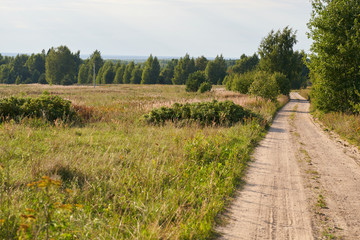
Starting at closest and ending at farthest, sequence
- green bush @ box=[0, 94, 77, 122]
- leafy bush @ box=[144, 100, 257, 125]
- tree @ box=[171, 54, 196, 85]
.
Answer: green bush @ box=[0, 94, 77, 122]
leafy bush @ box=[144, 100, 257, 125]
tree @ box=[171, 54, 196, 85]

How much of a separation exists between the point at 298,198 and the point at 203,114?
997 centimetres

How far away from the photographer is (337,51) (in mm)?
17938

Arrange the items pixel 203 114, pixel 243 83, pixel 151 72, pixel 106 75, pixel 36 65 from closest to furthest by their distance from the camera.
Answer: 1. pixel 203 114
2. pixel 243 83
3. pixel 151 72
4. pixel 106 75
5. pixel 36 65

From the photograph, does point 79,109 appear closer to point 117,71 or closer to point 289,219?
point 289,219

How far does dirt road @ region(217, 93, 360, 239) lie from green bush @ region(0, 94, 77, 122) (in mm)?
9327

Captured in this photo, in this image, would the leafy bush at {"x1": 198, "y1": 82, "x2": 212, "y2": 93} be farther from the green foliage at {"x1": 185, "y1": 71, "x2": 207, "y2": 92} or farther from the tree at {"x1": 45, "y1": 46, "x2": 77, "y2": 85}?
the tree at {"x1": 45, "y1": 46, "x2": 77, "y2": 85}

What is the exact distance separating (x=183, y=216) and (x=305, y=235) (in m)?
1.90

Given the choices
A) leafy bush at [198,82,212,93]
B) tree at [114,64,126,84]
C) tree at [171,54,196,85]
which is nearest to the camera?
leafy bush at [198,82,212,93]

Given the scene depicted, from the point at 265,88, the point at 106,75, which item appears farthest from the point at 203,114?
the point at 106,75

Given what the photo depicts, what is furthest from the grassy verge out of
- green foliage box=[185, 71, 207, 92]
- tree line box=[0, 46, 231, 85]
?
tree line box=[0, 46, 231, 85]

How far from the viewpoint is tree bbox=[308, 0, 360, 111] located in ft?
57.3

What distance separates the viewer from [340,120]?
16500mm

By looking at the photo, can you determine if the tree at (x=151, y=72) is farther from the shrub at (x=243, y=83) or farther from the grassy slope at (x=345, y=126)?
the grassy slope at (x=345, y=126)

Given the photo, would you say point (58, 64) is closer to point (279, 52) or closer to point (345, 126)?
point (279, 52)
